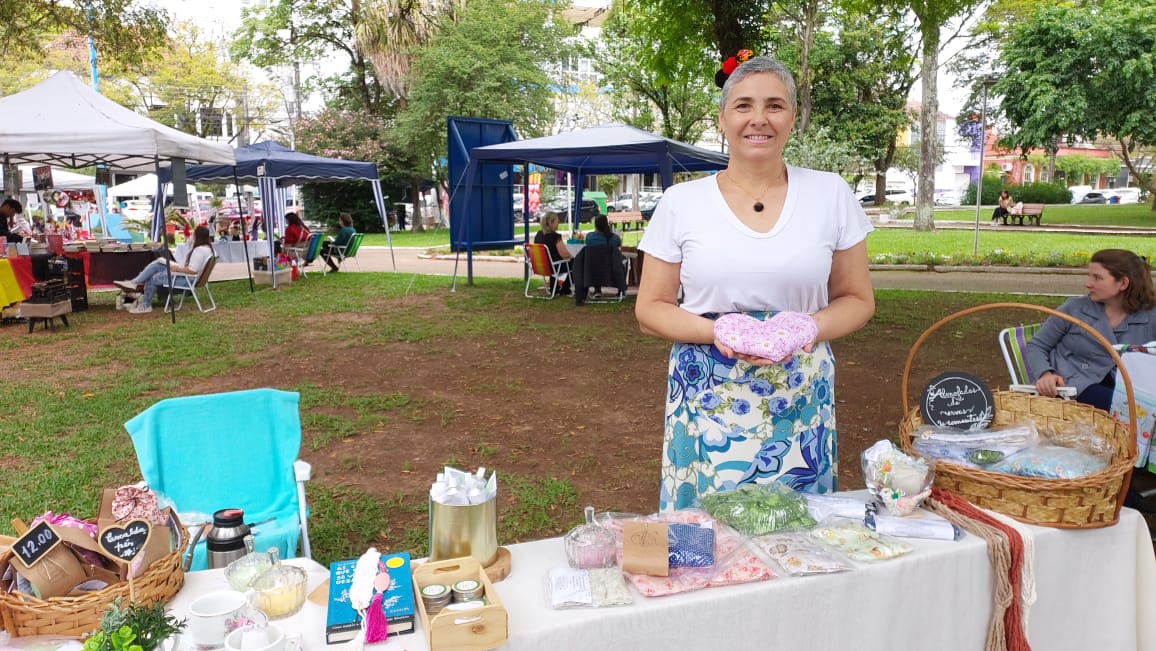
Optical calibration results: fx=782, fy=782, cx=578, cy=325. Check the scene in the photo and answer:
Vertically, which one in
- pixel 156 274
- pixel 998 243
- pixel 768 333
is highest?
pixel 768 333

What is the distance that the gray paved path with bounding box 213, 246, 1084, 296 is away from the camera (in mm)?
11305

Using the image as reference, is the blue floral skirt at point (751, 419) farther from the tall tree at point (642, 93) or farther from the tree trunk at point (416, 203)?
the tree trunk at point (416, 203)

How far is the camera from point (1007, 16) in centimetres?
2761

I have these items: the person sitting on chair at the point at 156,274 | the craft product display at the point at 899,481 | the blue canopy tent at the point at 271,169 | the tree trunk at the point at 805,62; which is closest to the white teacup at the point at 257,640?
the craft product display at the point at 899,481

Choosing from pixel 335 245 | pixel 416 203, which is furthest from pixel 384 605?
pixel 416 203

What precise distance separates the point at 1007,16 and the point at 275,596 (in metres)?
32.6

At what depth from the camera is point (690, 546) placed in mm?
1631

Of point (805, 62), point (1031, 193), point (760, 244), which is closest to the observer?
point (760, 244)

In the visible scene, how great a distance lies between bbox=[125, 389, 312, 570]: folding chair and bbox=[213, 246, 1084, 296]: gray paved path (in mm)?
10090

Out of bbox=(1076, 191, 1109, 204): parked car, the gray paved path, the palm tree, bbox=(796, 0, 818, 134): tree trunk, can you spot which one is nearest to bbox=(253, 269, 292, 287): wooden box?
the gray paved path

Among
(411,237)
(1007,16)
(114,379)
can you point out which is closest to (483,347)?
(114,379)

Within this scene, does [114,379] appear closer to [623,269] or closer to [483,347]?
[483,347]

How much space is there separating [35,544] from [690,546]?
1245 millimetres

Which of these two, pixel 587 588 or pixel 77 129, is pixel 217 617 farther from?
pixel 77 129
